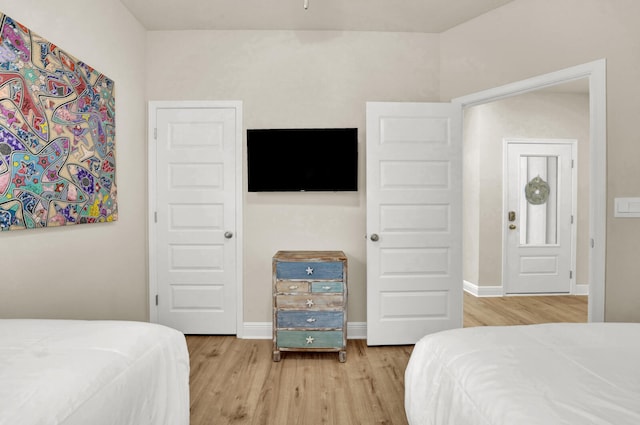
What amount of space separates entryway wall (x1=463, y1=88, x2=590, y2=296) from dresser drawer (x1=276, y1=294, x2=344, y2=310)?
272cm

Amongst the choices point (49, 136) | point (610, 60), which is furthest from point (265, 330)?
point (610, 60)

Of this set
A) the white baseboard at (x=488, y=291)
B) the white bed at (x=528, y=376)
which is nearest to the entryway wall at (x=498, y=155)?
the white baseboard at (x=488, y=291)

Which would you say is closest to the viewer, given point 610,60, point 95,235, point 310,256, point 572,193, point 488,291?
point 610,60

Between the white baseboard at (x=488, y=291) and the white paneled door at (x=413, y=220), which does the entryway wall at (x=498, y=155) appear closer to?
the white baseboard at (x=488, y=291)

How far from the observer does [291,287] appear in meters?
2.67

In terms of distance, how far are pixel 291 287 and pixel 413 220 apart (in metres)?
1.18

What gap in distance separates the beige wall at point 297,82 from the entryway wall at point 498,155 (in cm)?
187

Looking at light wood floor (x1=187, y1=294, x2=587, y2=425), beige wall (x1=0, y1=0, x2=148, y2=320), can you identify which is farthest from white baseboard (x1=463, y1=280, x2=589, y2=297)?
beige wall (x1=0, y1=0, x2=148, y2=320)

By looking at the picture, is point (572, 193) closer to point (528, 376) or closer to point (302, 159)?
point (302, 159)

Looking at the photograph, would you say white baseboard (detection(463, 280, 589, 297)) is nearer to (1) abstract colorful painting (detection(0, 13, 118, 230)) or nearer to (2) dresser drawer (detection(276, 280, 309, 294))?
(2) dresser drawer (detection(276, 280, 309, 294))

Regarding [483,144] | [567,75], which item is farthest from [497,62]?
[483,144]

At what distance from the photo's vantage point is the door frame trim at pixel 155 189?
121 inches

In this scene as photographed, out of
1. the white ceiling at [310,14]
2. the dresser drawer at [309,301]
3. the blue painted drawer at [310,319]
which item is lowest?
the blue painted drawer at [310,319]

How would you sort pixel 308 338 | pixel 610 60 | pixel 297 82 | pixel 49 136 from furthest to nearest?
1. pixel 297 82
2. pixel 308 338
3. pixel 610 60
4. pixel 49 136
